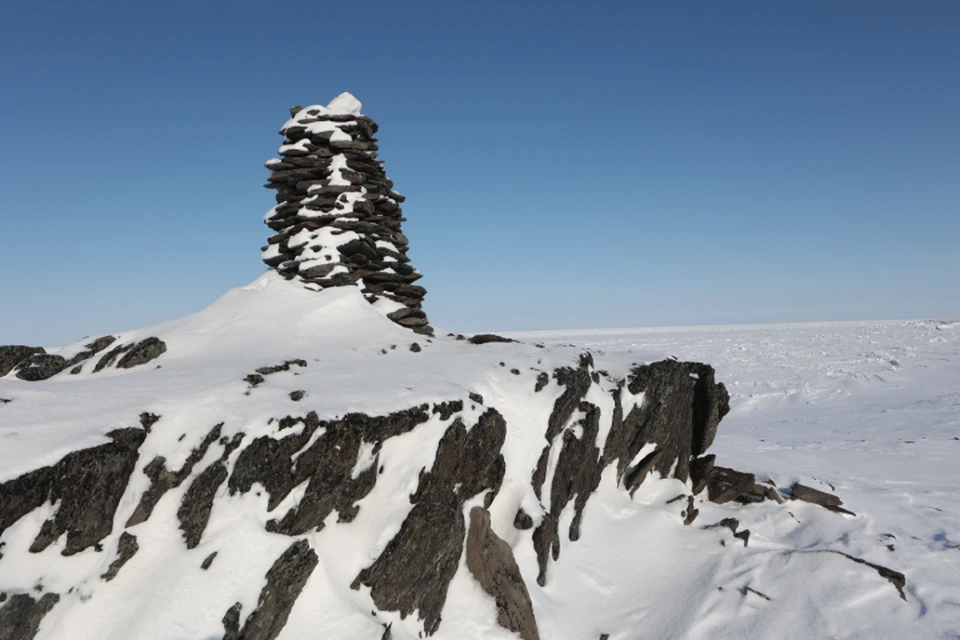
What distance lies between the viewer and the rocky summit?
743 centimetres

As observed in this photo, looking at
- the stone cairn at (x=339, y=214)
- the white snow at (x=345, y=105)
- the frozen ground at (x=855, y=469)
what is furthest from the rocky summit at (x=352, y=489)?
the white snow at (x=345, y=105)

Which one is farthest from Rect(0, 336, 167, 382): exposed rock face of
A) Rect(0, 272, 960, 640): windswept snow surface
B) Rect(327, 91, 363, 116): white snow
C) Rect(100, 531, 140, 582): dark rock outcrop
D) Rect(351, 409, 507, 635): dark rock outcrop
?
Rect(327, 91, 363, 116): white snow

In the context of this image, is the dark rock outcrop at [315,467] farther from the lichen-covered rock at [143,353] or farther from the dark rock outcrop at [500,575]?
the lichen-covered rock at [143,353]

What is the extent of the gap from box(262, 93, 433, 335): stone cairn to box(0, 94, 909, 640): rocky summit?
0.17m

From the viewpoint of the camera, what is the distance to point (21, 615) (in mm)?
6645

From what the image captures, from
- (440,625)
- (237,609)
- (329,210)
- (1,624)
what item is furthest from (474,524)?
(329,210)

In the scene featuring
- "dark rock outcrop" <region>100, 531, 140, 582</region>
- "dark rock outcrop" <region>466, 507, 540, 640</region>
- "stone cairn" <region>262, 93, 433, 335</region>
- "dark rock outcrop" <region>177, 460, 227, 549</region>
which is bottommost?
"dark rock outcrop" <region>466, 507, 540, 640</region>

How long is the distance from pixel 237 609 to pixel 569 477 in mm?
7144

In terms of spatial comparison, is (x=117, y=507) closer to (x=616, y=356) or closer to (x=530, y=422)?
(x=530, y=422)

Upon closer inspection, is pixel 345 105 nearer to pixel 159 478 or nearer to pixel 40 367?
pixel 40 367

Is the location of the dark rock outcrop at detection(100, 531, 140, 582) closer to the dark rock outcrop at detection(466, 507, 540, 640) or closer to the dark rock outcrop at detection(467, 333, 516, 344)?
the dark rock outcrop at detection(466, 507, 540, 640)

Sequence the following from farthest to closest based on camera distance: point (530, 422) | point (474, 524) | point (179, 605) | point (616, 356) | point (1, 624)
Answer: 1. point (616, 356)
2. point (530, 422)
3. point (474, 524)
4. point (179, 605)
5. point (1, 624)

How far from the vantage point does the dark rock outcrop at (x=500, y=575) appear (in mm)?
9703

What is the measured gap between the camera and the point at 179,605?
7.29m
